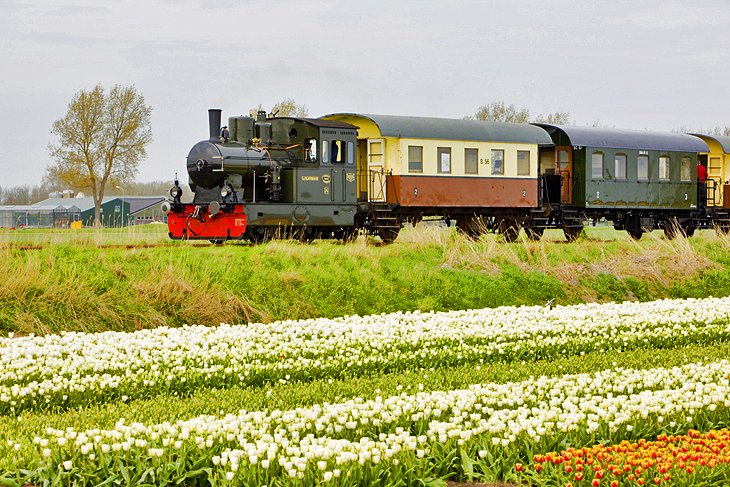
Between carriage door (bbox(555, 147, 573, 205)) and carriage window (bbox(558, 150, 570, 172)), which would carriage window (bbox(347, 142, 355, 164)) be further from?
carriage window (bbox(558, 150, 570, 172))

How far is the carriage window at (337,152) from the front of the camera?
26.9 meters

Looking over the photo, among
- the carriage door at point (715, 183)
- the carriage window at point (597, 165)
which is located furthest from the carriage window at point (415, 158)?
the carriage door at point (715, 183)

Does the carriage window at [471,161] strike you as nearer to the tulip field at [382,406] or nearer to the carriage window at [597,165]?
the carriage window at [597,165]

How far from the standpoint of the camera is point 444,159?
29.3 meters

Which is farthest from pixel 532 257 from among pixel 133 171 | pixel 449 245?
pixel 133 171

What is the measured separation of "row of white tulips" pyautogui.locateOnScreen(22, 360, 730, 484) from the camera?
7.30 metres

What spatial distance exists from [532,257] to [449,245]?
188 cm

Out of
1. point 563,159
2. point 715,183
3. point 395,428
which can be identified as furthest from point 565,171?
point 395,428

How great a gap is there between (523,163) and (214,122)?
31.9 ft

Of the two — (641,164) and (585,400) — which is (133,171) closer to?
(641,164)

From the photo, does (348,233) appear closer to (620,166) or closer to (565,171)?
(565,171)

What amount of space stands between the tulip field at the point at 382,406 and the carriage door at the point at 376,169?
41.2 feet

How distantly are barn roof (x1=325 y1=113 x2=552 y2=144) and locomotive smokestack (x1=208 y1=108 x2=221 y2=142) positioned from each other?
12.1 feet

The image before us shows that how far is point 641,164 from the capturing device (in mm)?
34219
